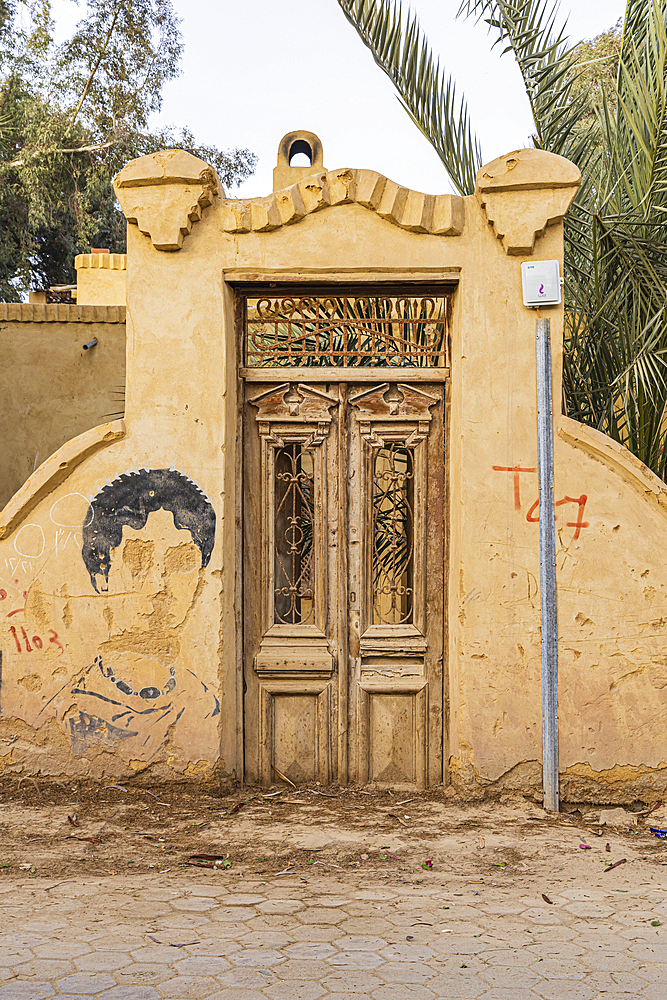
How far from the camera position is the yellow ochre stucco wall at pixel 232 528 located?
4.89 m

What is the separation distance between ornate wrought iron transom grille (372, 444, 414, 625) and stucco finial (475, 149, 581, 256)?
4.39ft

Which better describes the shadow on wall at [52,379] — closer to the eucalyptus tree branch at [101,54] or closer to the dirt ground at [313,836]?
the dirt ground at [313,836]

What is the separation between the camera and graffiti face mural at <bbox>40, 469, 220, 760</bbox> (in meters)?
4.98

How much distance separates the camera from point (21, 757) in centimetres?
499

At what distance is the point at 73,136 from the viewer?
19391 mm

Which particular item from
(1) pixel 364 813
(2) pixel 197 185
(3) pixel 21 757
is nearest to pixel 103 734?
(3) pixel 21 757

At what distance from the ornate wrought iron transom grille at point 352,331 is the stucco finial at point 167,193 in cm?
60

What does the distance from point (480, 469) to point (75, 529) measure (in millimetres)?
2231

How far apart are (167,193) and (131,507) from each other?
5.66ft

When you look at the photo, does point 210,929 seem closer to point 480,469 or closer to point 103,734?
point 103,734

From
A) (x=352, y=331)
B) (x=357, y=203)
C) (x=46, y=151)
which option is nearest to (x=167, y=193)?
(x=357, y=203)

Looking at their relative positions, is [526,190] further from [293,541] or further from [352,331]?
[293,541]

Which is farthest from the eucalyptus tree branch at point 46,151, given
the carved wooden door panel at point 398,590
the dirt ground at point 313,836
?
the dirt ground at point 313,836

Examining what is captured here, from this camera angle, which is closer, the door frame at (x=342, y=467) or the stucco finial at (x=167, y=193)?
the stucco finial at (x=167, y=193)
